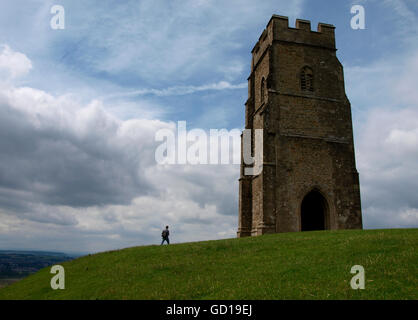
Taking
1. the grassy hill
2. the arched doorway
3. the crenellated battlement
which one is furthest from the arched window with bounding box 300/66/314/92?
the grassy hill

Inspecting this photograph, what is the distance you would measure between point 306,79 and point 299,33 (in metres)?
3.73

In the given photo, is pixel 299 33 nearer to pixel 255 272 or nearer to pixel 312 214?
pixel 312 214

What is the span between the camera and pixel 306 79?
1035 inches

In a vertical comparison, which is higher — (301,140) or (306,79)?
(306,79)

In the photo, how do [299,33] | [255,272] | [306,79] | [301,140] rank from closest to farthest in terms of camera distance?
[255,272]
[301,140]
[306,79]
[299,33]

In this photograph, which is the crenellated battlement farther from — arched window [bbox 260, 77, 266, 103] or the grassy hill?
the grassy hill

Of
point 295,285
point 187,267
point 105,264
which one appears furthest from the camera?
point 105,264

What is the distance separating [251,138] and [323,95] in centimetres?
650

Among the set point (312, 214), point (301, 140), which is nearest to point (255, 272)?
point (301, 140)
